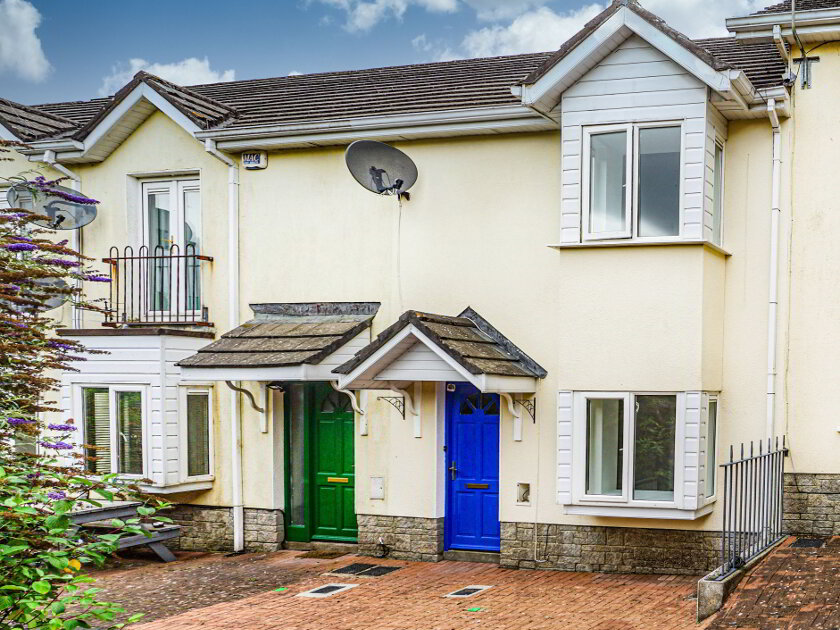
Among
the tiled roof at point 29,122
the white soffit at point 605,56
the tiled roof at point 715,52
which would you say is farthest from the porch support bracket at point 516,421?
the tiled roof at point 29,122

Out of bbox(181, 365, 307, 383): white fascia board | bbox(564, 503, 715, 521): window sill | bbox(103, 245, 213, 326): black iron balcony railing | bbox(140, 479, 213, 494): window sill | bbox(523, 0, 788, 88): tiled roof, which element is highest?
bbox(523, 0, 788, 88): tiled roof

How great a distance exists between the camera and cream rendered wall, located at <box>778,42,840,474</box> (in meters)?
12.0

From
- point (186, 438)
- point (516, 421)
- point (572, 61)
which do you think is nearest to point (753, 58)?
point (572, 61)

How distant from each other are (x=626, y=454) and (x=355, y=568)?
383 centimetres

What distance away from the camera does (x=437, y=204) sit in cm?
1368

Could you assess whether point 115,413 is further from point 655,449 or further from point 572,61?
point 572,61

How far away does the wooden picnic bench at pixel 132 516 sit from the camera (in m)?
13.4

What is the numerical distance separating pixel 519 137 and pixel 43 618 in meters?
9.28

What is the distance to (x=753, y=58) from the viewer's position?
13.6m

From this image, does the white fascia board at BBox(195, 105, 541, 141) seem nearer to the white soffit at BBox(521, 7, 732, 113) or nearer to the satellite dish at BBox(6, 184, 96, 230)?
the white soffit at BBox(521, 7, 732, 113)

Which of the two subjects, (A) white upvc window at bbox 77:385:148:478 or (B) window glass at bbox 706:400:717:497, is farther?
(A) white upvc window at bbox 77:385:148:478

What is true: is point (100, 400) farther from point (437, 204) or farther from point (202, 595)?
point (437, 204)

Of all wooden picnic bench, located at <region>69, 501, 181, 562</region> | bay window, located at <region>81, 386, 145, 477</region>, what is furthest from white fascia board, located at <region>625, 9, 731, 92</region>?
wooden picnic bench, located at <region>69, 501, 181, 562</region>

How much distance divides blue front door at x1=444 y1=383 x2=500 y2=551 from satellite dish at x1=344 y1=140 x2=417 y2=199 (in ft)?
9.07
